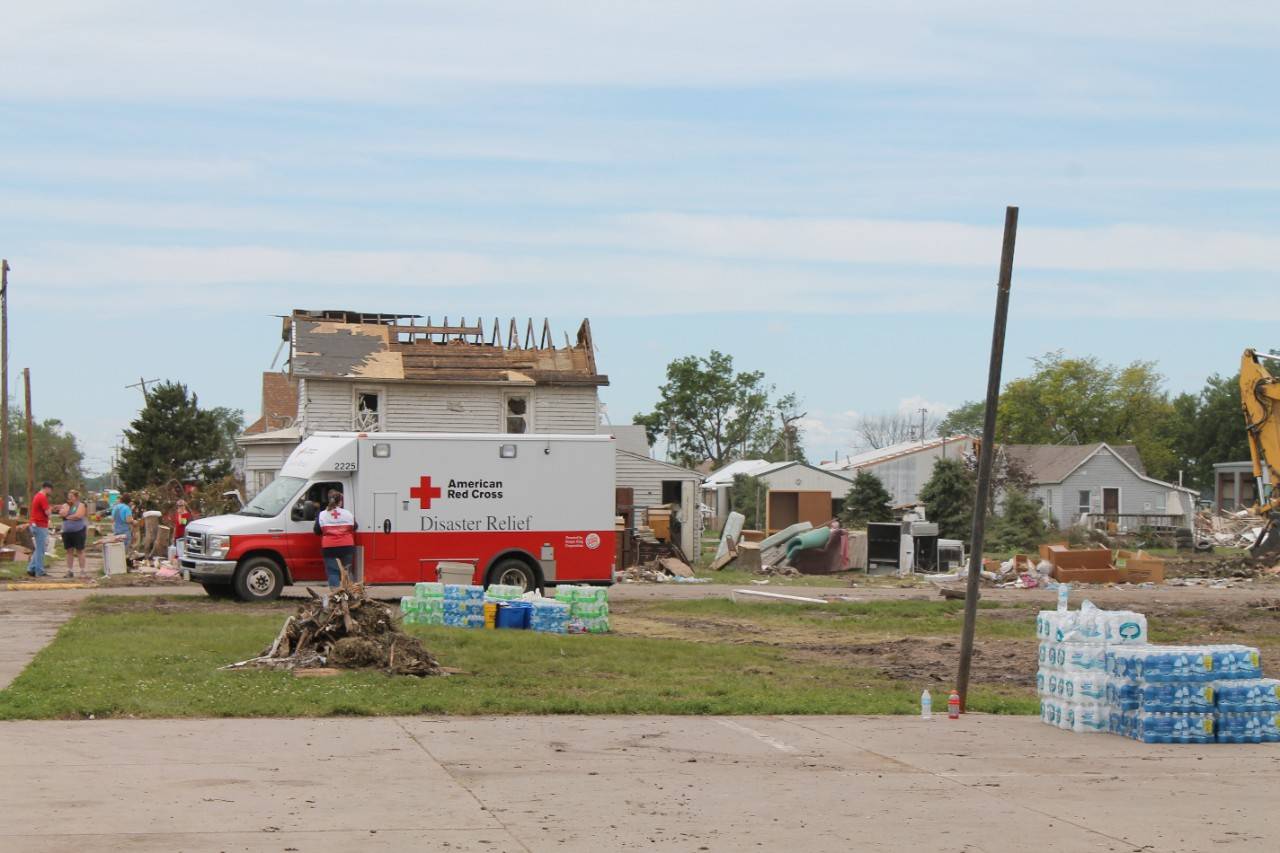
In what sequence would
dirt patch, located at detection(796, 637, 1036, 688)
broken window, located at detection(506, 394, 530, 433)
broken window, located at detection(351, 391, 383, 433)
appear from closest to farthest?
1. dirt patch, located at detection(796, 637, 1036, 688)
2. broken window, located at detection(351, 391, 383, 433)
3. broken window, located at detection(506, 394, 530, 433)

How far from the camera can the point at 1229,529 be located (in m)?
65.1

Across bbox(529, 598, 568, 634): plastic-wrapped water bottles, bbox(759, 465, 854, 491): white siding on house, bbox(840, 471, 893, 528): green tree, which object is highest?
Answer: bbox(759, 465, 854, 491): white siding on house

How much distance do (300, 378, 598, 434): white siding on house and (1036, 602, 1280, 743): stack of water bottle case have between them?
31.3 metres

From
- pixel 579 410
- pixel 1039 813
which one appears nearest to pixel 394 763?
pixel 1039 813

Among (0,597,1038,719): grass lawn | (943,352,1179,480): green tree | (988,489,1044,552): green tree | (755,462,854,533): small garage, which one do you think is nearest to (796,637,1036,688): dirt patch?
(0,597,1038,719): grass lawn

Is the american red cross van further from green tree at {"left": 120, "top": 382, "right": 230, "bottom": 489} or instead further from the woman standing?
green tree at {"left": 120, "top": 382, "right": 230, "bottom": 489}

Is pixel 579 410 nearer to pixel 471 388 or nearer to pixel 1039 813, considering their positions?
pixel 471 388

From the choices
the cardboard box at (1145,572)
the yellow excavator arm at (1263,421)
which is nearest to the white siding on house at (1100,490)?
the yellow excavator arm at (1263,421)

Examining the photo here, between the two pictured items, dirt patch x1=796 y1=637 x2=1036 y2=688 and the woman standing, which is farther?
the woman standing

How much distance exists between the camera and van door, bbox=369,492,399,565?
2393cm

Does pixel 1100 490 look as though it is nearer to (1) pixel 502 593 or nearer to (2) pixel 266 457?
(2) pixel 266 457

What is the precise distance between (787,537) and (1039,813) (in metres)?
31.6

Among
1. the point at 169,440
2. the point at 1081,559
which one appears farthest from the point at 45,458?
the point at 1081,559

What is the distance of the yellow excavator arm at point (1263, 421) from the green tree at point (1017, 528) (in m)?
10.5
